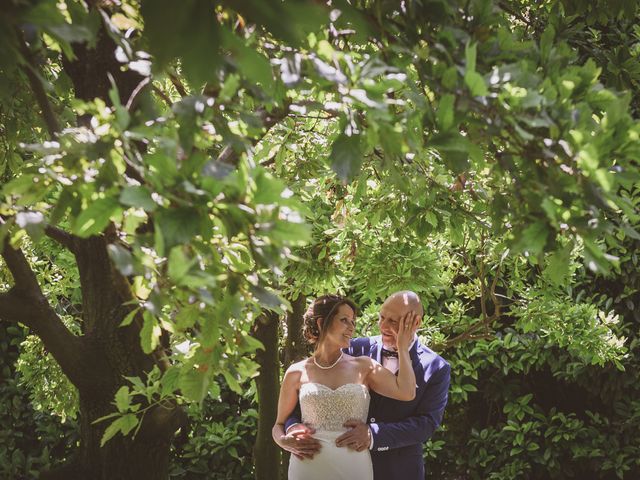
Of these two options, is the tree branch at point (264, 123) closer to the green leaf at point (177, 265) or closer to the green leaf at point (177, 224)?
the green leaf at point (177, 224)

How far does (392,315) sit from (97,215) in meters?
2.52

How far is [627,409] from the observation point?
571 centimetres

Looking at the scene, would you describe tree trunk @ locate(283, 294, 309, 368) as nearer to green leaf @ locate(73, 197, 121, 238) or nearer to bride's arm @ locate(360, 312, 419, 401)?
bride's arm @ locate(360, 312, 419, 401)

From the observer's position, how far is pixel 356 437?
361cm

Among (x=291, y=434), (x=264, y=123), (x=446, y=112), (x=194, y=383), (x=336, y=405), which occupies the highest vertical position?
(x=264, y=123)

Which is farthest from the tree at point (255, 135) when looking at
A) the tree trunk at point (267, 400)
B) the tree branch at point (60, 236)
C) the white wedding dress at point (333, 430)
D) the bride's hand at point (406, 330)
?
the tree trunk at point (267, 400)

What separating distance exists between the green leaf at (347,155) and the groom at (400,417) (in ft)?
7.02

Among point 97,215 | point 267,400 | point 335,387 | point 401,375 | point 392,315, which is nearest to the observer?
point 97,215

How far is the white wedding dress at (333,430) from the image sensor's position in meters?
3.63

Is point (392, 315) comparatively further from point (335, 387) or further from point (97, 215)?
point (97, 215)

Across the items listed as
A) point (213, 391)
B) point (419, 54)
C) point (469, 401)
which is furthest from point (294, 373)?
point (469, 401)

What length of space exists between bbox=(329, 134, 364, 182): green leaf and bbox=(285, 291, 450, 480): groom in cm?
214

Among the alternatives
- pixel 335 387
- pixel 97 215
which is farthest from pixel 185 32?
pixel 335 387

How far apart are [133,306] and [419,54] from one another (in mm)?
1465
